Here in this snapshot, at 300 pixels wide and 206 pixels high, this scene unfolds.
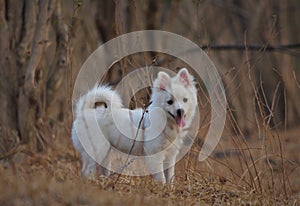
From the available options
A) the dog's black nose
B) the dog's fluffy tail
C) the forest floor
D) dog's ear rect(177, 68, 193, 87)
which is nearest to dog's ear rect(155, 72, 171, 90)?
dog's ear rect(177, 68, 193, 87)

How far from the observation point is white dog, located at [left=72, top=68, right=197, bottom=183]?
6.70 m

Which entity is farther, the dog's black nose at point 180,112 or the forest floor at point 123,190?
the dog's black nose at point 180,112

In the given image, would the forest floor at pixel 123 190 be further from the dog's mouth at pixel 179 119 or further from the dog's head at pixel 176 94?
the dog's head at pixel 176 94

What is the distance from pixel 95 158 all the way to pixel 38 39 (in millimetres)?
1875

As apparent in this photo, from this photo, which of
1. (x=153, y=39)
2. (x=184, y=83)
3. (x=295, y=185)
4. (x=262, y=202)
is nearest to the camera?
(x=262, y=202)

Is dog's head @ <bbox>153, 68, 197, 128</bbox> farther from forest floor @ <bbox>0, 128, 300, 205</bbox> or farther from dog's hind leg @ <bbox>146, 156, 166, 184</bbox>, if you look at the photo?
forest floor @ <bbox>0, 128, 300, 205</bbox>

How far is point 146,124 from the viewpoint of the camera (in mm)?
6766

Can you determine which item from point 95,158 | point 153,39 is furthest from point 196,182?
point 153,39

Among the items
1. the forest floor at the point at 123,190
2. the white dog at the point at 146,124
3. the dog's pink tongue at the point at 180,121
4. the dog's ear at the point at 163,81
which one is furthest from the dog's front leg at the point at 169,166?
the dog's ear at the point at 163,81

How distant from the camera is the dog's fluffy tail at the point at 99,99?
6559 mm

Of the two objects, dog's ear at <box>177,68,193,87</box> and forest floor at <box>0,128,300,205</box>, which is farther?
dog's ear at <box>177,68,193,87</box>

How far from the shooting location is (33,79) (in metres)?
7.36

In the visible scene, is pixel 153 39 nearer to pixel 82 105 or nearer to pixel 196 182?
pixel 82 105

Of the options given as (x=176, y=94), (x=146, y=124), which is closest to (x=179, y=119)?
(x=176, y=94)
